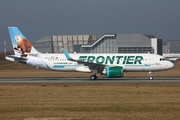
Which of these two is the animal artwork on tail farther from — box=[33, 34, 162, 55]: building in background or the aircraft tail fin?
box=[33, 34, 162, 55]: building in background

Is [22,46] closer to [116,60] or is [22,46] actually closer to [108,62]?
[108,62]

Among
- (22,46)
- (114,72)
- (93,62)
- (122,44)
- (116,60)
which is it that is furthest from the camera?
(122,44)

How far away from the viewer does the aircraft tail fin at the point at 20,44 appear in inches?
1478

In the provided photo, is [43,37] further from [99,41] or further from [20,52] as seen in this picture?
[20,52]

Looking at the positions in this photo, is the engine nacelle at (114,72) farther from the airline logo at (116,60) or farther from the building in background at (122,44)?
the building in background at (122,44)

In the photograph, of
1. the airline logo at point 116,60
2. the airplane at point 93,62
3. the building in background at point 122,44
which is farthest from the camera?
the building in background at point 122,44

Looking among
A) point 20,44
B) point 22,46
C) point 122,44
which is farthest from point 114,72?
point 122,44

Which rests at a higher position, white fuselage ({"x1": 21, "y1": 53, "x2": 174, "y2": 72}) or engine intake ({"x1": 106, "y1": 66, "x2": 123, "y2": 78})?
white fuselage ({"x1": 21, "y1": 53, "x2": 174, "y2": 72})

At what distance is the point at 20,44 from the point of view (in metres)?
37.8

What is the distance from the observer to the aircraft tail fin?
37.5 metres

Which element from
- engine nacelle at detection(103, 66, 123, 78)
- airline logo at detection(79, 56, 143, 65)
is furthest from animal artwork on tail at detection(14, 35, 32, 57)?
engine nacelle at detection(103, 66, 123, 78)

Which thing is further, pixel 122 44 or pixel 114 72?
pixel 122 44

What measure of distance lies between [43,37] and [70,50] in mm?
18686

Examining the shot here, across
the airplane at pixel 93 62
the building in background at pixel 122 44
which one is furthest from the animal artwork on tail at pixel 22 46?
the building in background at pixel 122 44
